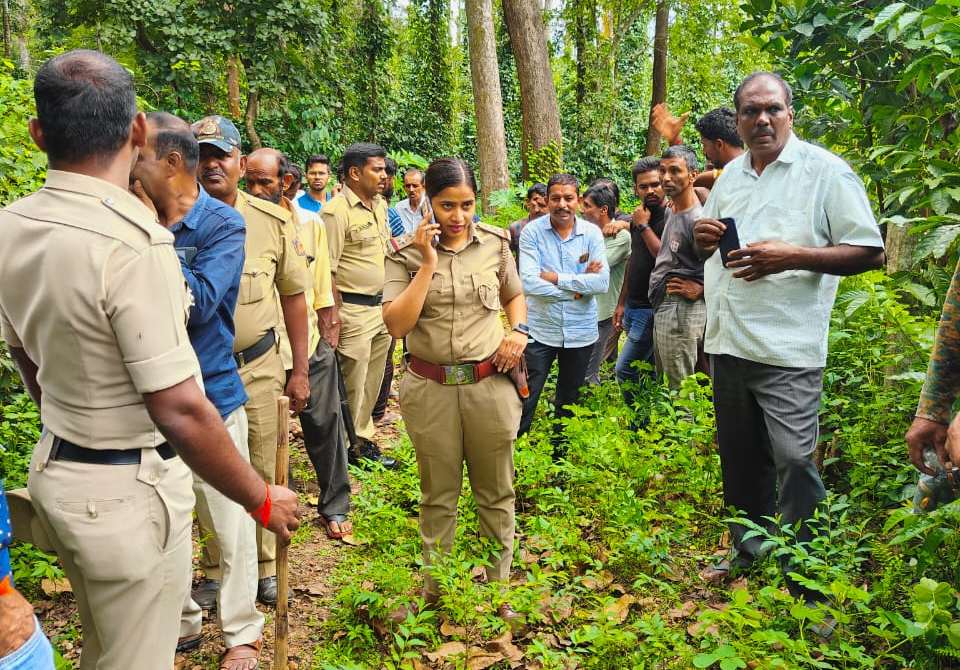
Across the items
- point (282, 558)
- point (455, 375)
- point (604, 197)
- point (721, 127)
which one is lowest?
point (282, 558)

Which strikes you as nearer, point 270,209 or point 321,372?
point 270,209

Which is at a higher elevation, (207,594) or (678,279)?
(678,279)

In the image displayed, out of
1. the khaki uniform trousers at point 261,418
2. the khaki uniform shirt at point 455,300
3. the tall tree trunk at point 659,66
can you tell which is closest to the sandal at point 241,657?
the khaki uniform trousers at point 261,418

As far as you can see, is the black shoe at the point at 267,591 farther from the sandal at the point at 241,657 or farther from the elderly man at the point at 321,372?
the elderly man at the point at 321,372

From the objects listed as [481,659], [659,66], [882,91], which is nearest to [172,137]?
[481,659]

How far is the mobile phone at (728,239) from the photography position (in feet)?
11.3

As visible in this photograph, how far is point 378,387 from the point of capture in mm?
6266

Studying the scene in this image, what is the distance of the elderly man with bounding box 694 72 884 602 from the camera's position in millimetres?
3246

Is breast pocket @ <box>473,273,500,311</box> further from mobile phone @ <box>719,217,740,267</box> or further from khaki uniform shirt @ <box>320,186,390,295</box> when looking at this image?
khaki uniform shirt @ <box>320,186,390,295</box>

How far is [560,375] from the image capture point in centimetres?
574

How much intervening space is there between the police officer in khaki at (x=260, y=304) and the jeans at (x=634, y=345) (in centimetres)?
296

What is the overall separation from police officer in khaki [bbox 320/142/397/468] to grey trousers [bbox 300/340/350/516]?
1.01 m

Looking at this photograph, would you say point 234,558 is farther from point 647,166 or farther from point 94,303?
point 647,166

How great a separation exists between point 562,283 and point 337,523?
7.45ft
